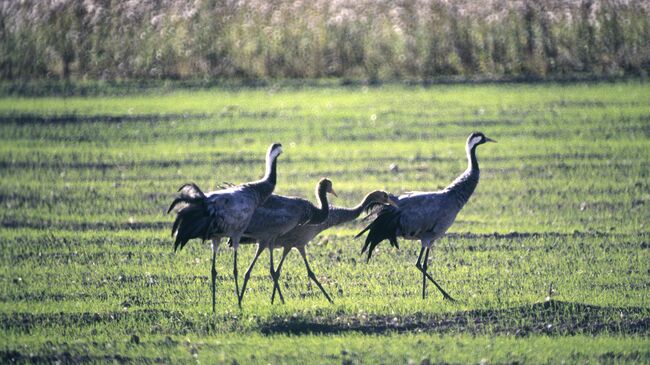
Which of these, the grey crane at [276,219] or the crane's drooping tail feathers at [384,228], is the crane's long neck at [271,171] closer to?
the grey crane at [276,219]

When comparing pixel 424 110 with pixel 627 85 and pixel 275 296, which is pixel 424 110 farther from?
pixel 275 296

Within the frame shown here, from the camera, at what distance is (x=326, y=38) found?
90.8 ft

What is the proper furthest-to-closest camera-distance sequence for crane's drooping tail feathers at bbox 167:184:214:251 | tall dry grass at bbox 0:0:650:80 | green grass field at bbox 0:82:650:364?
tall dry grass at bbox 0:0:650:80 < crane's drooping tail feathers at bbox 167:184:214:251 < green grass field at bbox 0:82:650:364

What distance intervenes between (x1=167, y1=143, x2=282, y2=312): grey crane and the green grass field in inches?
25.3

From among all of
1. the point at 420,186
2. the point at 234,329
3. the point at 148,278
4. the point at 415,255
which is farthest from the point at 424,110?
the point at 234,329

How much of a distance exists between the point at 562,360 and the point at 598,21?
60.1 feet

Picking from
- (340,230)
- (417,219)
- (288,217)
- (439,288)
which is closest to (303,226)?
(288,217)

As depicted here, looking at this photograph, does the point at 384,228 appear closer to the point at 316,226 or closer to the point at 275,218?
the point at 316,226

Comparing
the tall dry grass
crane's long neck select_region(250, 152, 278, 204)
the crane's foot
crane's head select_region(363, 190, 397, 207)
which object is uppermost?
the tall dry grass

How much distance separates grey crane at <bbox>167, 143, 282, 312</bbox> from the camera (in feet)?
36.7

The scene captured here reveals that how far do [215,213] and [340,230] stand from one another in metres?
4.61

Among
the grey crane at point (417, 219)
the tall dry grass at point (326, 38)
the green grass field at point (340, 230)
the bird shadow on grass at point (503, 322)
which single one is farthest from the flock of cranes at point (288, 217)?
the tall dry grass at point (326, 38)

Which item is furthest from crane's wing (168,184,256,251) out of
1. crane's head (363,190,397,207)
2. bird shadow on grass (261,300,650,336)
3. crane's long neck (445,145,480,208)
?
crane's long neck (445,145,480,208)

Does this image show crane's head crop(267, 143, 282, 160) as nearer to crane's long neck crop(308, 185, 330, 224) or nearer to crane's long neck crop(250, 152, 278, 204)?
crane's long neck crop(250, 152, 278, 204)
